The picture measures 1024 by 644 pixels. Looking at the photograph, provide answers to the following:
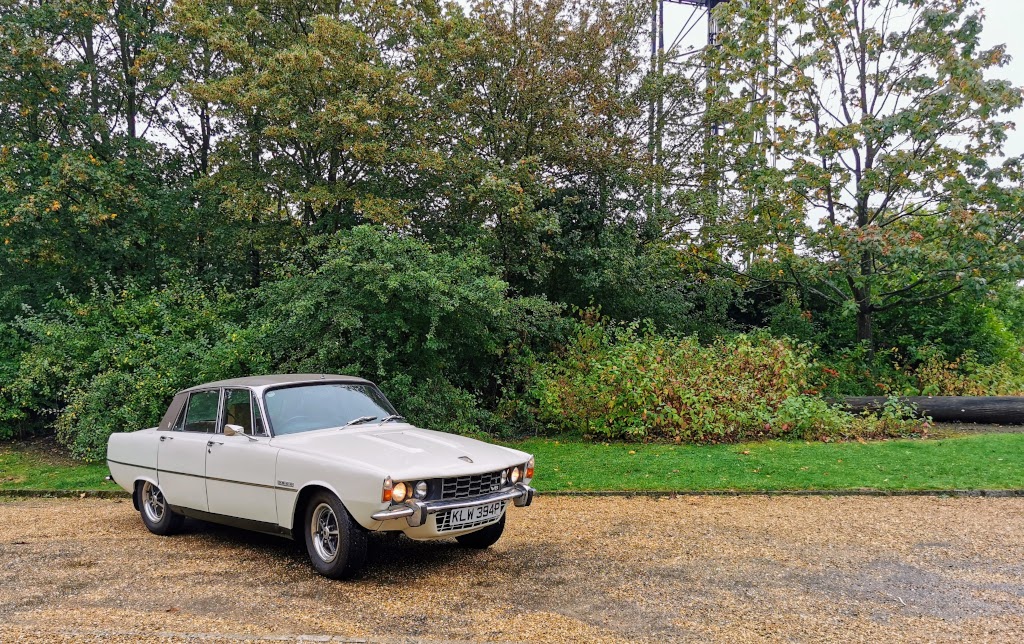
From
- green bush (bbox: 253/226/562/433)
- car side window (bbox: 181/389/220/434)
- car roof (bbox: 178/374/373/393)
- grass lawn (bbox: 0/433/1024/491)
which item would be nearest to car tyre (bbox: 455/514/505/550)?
car roof (bbox: 178/374/373/393)

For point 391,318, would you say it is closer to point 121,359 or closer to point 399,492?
point 121,359

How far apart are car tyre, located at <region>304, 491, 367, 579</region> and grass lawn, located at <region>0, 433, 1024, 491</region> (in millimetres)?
4034

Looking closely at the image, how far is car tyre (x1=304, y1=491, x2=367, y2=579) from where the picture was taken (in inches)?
213

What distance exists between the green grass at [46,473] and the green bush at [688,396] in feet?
23.7

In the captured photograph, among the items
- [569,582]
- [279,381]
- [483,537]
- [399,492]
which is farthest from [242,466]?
[569,582]

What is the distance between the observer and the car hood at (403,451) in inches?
215

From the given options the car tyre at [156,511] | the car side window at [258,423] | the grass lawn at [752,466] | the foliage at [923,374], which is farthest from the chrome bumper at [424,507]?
the foliage at [923,374]

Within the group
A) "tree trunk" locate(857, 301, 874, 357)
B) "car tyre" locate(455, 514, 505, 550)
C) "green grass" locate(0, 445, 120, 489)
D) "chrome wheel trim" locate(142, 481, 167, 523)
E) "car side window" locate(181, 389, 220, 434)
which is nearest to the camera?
"car tyre" locate(455, 514, 505, 550)

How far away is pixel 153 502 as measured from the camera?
7.46m

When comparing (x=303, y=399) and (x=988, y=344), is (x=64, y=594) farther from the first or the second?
(x=988, y=344)

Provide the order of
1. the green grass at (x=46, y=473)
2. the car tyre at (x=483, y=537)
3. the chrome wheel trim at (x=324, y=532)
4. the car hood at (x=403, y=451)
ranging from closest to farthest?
the car hood at (x=403, y=451) → the chrome wheel trim at (x=324, y=532) → the car tyre at (x=483, y=537) → the green grass at (x=46, y=473)

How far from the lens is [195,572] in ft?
19.4

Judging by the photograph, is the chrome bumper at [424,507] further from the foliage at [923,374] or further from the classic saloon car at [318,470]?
the foliage at [923,374]

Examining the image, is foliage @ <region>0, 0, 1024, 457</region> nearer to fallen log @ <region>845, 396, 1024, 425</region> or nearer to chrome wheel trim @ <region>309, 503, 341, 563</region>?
fallen log @ <region>845, 396, 1024, 425</region>
